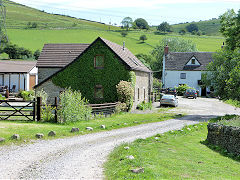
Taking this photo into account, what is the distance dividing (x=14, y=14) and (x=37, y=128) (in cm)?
14170

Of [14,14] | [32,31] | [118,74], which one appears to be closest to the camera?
[118,74]

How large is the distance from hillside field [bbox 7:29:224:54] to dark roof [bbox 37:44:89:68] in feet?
203

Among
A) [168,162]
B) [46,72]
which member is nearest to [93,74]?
[46,72]

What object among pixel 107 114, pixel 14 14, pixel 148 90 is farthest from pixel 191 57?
pixel 14 14

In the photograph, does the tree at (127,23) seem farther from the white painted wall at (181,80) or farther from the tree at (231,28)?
the tree at (231,28)

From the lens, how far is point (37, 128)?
1645cm

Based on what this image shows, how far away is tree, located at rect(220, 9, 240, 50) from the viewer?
107 ft

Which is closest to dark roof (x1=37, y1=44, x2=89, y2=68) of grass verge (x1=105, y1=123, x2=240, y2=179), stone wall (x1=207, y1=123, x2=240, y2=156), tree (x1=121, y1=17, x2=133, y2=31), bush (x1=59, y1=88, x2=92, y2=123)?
bush (x1=59, y1=88, x2=92, y2=123)

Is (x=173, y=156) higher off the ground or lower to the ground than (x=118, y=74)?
lower

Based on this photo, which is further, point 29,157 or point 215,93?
point 215,93

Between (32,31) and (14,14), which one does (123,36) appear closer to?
(32,31)

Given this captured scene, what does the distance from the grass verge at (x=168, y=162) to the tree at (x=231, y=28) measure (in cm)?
2074

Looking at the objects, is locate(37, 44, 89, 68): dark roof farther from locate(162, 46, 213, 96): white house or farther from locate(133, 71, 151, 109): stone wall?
locate(162, 46, 213, 96): white house

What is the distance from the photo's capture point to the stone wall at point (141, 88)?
34.2m
